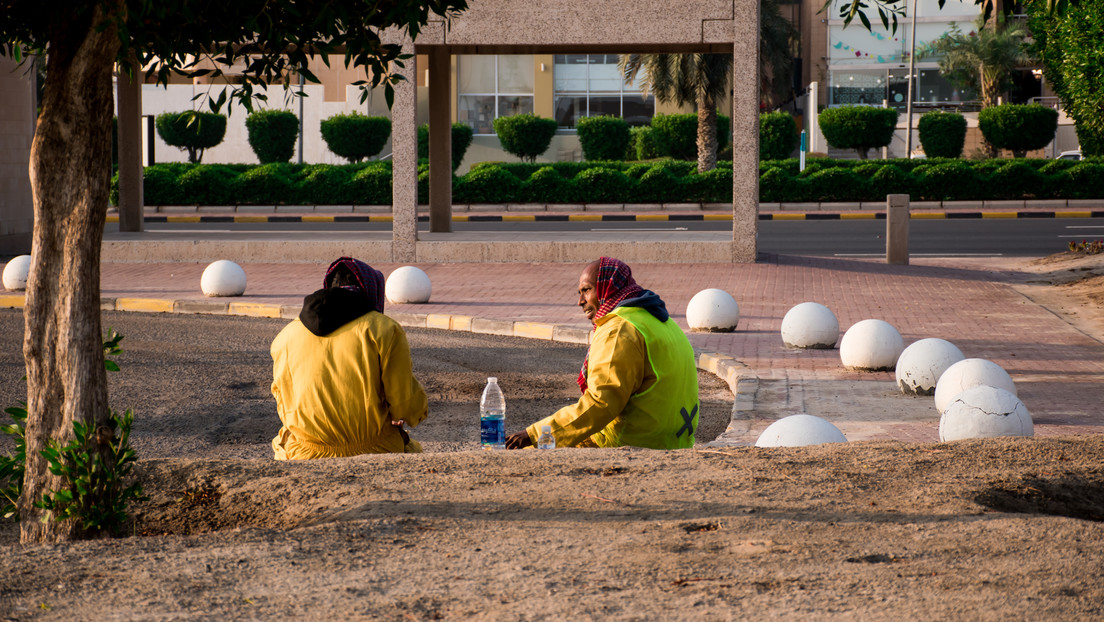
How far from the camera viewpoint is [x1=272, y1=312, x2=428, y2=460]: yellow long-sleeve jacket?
4.73m

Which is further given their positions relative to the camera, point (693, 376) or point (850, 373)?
point (850, 373)

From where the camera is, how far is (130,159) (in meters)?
19.9

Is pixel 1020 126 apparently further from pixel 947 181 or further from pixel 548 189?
pixel 548 189

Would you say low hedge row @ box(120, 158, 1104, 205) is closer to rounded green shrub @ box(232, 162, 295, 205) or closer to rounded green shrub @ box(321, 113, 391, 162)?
rounded green shrub @ box(232, 162, 295, 205)

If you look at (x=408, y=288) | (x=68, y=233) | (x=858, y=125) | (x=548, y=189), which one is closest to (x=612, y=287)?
(x=68, y=233)

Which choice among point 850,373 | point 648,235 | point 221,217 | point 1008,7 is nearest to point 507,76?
point 221,217

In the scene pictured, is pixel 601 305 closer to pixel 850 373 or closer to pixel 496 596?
pixel 496 596

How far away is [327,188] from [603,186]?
725 cm

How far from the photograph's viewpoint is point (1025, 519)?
396 centimetres

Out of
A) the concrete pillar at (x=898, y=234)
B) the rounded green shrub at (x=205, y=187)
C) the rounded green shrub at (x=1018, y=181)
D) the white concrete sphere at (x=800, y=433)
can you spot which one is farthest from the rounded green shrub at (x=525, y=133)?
the white concrete sphere at (x=800, y=433)

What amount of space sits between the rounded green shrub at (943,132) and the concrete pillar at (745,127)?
22543 mm

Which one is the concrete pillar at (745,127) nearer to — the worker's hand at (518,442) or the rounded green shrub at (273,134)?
the worker's hand at (518,442)

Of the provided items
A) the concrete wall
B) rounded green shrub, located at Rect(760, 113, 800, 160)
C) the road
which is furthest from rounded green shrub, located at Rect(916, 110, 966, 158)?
the concrete wall

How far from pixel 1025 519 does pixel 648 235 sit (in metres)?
14.8
